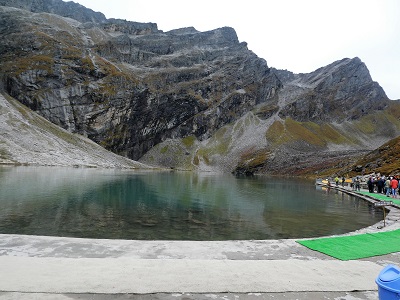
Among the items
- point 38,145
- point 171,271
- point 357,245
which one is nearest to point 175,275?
point 171,271

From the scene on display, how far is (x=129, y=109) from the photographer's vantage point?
177m

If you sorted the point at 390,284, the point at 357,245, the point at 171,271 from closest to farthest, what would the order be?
the point at 390,284, the point at 171,271, the point at 357,245

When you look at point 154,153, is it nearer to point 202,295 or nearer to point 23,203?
point 23,203

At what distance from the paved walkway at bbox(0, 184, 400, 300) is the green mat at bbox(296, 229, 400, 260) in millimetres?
656

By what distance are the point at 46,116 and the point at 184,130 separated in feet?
260

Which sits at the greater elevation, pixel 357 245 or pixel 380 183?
pixel 380 183

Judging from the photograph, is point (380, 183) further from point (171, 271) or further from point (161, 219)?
point (171, 271)

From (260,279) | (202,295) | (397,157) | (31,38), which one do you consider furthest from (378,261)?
(31,38)

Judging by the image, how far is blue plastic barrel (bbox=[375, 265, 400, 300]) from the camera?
17.0ft

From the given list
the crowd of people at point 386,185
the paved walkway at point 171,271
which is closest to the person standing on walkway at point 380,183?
the crowd of people at point 386,185

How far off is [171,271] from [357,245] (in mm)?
9461

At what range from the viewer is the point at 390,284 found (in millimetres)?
5270

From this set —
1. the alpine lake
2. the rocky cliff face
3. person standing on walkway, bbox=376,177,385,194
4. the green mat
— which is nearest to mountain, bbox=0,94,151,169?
the rocky cliff face

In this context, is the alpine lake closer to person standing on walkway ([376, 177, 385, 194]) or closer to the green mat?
the green mat
